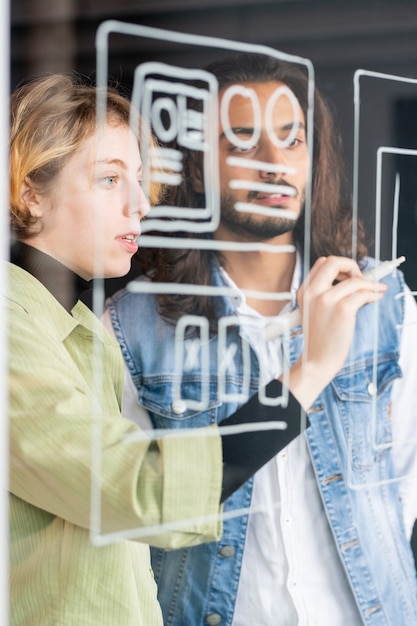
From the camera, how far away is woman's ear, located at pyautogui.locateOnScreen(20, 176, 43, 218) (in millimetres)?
1488

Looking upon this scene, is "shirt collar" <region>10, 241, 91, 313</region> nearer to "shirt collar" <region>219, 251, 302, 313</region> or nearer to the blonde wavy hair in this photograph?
the blonde wavy hair

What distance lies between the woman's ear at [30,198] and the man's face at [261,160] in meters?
0.42

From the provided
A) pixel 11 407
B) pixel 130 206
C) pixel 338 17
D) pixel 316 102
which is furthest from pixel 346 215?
pixel 11 407

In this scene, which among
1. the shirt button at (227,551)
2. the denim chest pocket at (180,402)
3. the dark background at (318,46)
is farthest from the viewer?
the shirt button at (227,551)

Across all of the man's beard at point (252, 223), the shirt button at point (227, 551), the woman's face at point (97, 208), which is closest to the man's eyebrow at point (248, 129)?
the man's beard at point (252, 223)

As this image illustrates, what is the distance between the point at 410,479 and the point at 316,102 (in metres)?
0.92

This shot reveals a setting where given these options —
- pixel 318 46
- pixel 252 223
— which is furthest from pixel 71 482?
pixel 318 46

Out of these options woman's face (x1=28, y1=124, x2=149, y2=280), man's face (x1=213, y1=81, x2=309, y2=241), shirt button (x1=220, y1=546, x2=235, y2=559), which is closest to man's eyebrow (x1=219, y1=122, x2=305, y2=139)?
man's face (x1=213, y1=81, x2=309, y2=241)

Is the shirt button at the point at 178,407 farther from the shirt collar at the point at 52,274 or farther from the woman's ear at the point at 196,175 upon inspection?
the woman's ear at the point at 196,175

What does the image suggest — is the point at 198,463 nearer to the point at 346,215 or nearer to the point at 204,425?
the point at 204,425

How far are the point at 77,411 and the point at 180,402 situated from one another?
0.33 metres

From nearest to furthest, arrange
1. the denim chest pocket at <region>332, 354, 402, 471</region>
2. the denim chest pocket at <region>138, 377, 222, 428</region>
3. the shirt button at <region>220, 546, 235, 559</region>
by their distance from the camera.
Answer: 1. the denim chest pocket at <region>138, 377, 222, 428</region>
2. the shirt button at <region>220, 546, 235, 559</region>
3. the denim chest pocket at <region>332, 354, 402, 471</region>

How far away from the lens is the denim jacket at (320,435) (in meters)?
1.75

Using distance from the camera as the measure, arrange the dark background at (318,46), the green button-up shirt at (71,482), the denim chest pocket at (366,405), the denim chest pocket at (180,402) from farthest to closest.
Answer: the denim chest pocket at (366,405)
the denim chest pocket at (180,402)
the dark background at (318,46)
the green button-up shirt at (71,482)
